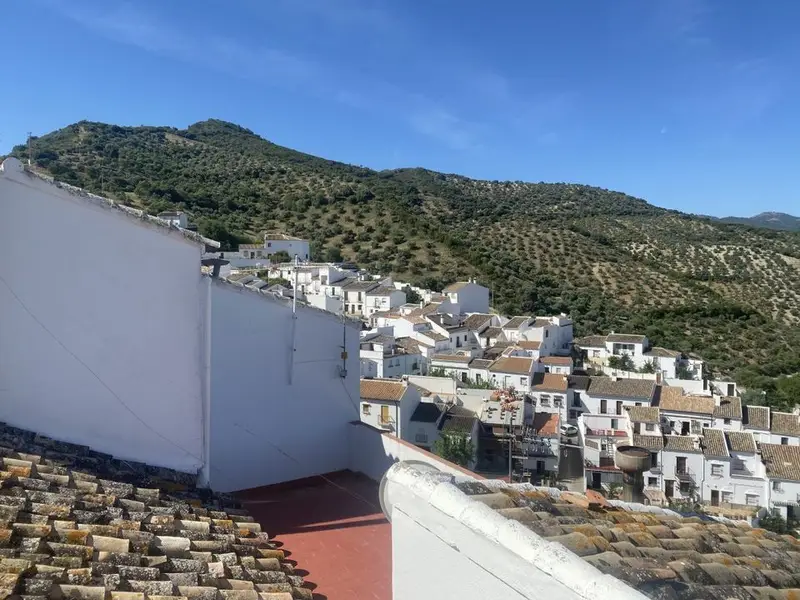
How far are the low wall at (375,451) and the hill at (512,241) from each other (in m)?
36.1

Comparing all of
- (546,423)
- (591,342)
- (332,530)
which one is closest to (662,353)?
(591,342)

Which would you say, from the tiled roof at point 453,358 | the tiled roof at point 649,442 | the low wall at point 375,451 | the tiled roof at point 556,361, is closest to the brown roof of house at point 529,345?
the tiled roof at point 556,361

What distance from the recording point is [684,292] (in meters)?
53.4

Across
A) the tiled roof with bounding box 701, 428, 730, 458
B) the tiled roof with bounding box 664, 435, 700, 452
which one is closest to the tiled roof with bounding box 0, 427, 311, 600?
the tiled roof with bounding box 664, 435, 700, 452

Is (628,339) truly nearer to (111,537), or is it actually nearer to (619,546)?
(619,546)

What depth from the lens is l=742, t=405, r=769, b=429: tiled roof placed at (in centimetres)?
2514

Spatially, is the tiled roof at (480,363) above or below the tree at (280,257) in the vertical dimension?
below

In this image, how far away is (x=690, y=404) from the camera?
26.3 m

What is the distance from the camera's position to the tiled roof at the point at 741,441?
22.2m

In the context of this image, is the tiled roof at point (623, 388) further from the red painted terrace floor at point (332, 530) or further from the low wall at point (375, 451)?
the red painted terrace floor at point (332, 530)

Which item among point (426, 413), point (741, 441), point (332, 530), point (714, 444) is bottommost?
point (714, 444)

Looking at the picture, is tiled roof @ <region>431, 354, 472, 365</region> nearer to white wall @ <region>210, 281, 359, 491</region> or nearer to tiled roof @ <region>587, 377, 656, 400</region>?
tiled roof @ <region>587, 377, 656, 400</region>

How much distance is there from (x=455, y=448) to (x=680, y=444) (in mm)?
9505

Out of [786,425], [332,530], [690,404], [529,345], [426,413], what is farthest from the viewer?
[529,345]
